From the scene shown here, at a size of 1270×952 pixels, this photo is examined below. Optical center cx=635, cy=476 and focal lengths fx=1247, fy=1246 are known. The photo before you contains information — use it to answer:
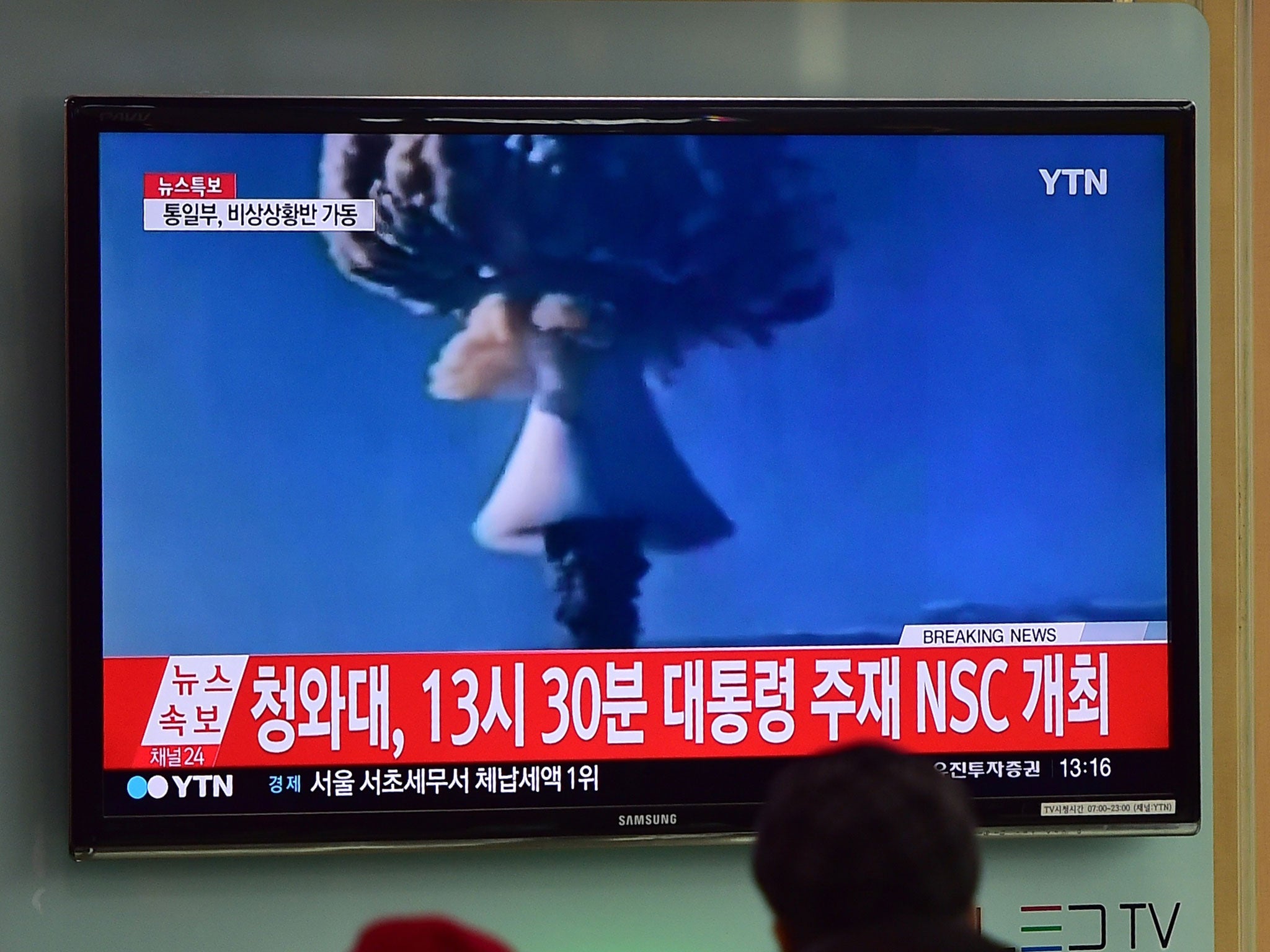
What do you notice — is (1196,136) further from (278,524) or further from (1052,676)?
(278,524)

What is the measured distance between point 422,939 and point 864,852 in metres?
0.39

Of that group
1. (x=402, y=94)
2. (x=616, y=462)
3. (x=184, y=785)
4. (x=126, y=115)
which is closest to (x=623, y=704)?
(x=616, y=462)

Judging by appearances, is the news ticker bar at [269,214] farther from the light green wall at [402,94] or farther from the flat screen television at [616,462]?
the light green wall at [402,94]

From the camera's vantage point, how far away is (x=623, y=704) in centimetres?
200

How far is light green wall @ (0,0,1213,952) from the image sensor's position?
2.04 m

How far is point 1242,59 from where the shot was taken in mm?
2262

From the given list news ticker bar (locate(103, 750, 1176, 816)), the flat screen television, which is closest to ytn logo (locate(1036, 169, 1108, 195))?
the flat screen television

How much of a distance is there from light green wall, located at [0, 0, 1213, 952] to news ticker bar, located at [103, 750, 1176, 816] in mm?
130

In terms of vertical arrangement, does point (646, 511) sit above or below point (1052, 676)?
above

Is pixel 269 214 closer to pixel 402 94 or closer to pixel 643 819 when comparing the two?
pixel 402 94

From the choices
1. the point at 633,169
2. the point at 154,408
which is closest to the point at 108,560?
the point at 154,408

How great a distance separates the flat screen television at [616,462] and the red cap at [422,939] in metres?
0.93

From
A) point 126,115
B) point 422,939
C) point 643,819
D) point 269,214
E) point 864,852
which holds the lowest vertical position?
point 643,819

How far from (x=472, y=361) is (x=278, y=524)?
40 cm
